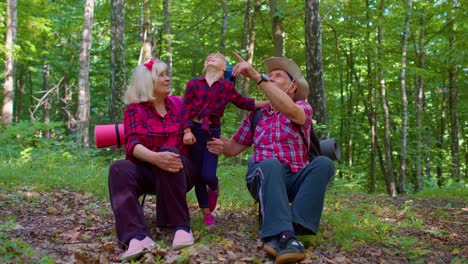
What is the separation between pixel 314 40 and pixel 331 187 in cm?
254

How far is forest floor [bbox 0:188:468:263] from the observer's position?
3.04 metres

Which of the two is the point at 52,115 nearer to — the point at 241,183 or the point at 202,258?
the point at 241,183

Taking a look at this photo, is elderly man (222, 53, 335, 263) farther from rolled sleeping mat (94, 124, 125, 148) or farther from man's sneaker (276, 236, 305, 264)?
rolled sleeping mat (94, 124, 125, 148)

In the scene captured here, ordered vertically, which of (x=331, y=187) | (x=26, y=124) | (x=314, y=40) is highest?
(x=314, y=40)

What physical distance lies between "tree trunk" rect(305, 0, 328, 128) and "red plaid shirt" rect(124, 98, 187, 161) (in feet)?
12.8

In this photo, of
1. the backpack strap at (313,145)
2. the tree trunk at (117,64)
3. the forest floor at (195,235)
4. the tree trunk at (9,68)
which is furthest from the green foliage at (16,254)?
the tree trunk at (9,68)

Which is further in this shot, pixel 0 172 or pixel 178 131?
pixel 0 172

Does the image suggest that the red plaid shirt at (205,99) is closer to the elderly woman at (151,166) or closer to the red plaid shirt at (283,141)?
the elderly woman at (151,166)

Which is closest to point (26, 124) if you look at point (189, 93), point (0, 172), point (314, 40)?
point (0, 172)

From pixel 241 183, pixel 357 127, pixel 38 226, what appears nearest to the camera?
pixel 38 226

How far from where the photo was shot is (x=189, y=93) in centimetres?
364

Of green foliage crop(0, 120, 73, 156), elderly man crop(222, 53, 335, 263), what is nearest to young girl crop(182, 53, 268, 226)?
elderly man crop(222, 53, 335, 263)

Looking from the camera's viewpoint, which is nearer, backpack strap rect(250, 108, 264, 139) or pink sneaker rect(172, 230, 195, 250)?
pink sneaker rect(172, 230, 195, 250)

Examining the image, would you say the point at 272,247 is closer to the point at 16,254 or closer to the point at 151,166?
the point at 151,166
